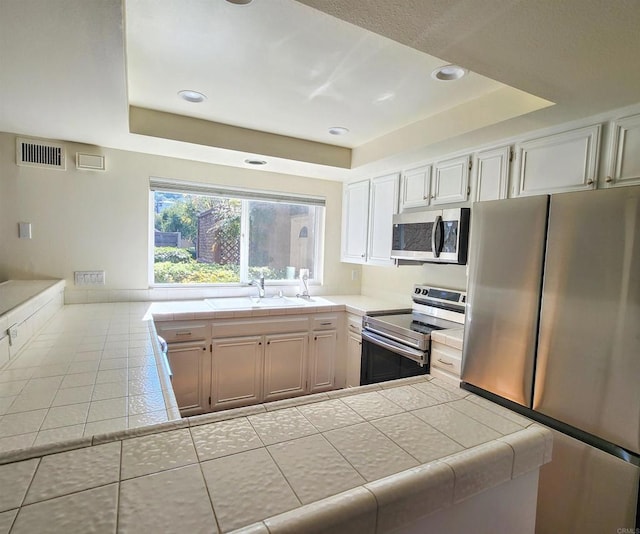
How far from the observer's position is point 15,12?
114cm

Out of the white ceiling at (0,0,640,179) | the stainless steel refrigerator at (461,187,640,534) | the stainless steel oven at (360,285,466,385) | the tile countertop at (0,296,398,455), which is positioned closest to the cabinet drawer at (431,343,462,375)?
the stainless steel oven at (360,285,466,385)

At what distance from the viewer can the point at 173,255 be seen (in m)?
3.21

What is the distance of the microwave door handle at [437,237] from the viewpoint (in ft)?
7.98

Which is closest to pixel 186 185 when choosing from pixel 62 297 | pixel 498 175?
pixel 62 297

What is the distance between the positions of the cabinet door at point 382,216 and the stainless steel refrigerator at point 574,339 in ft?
4.45

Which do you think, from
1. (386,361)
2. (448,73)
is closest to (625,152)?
(448,73)

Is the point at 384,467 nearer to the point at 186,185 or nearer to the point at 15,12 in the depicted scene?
the point at 15,12

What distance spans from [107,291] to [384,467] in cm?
296

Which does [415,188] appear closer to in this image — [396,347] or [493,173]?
[493,173]

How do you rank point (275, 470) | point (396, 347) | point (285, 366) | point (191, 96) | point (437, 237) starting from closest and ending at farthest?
point (275, 470) → point (191, 96) → point (437, 237) → point (396, 347) → point (285, 366)

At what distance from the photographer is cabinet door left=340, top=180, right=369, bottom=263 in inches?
134

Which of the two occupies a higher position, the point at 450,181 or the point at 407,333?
the point at 450,181

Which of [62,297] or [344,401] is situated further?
[62,297]

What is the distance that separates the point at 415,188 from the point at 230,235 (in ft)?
5.89
